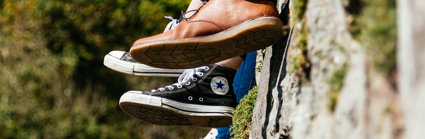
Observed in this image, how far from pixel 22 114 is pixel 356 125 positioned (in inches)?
334

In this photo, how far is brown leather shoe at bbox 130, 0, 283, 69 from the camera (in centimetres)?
231

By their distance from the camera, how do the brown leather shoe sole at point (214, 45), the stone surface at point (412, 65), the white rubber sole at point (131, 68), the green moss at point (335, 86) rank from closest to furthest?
the stone surface at point (412, 65), the green moss at point (335, 86), the brown leather shoe sole at point (214, 45), the white rubber sole at point (131, 68)

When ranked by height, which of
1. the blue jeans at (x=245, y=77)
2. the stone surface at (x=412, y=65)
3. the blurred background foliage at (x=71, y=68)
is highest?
the stone surface at (x=412, y=65)

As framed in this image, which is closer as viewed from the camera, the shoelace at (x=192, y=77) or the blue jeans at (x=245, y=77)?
the shoelace at (x=192, y=77)

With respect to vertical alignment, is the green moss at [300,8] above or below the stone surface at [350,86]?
above

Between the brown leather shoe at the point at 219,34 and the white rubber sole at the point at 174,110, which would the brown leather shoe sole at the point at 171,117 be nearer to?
the white rubber sole at the point at 174,110

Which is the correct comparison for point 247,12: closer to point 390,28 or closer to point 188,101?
point 188,101

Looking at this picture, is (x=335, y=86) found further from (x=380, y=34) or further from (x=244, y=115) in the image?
(x=244, y=115)

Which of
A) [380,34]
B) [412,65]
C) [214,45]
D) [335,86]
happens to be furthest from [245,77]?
[412,65]

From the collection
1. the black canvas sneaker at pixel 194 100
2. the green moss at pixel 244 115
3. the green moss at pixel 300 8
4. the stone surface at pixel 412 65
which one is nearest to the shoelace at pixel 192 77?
the black canvas sneaker at pixel 194 100

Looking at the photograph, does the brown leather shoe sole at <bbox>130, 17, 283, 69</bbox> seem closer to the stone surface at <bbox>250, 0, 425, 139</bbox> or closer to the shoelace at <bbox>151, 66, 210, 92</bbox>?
the stone surface at <bbox>250, 0, 425, 139</bbox>

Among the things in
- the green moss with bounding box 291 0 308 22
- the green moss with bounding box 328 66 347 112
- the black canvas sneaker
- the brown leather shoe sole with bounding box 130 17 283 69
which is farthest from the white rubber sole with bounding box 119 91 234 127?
the green moss with bounding box 328 66 347 112

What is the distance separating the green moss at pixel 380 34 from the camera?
4.28 feet

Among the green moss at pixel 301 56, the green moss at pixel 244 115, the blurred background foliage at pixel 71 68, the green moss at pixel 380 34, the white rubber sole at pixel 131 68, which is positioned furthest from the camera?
the blurred background foliage at pixel 71 68
